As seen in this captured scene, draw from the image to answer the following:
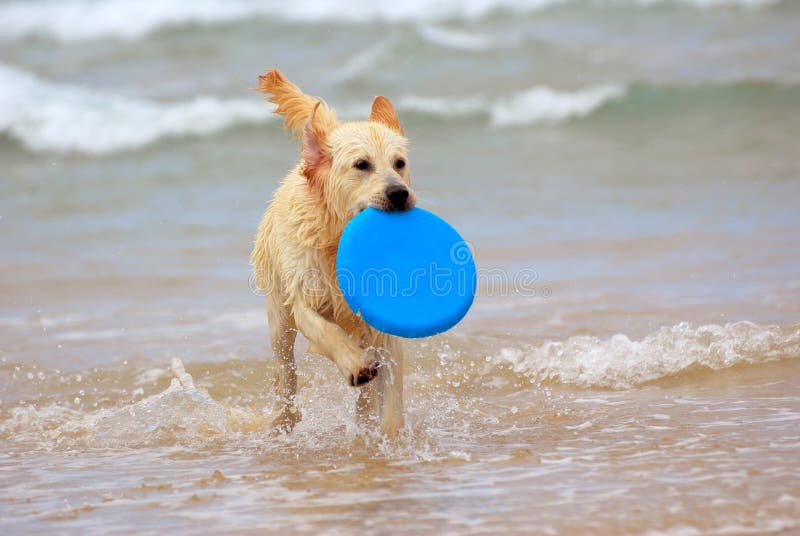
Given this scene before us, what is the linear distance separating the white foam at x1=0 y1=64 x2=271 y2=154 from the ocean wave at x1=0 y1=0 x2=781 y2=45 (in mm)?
4292

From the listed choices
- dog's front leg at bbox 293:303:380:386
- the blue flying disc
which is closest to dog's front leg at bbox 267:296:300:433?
dog's front leg at bbox 293:303:380:386

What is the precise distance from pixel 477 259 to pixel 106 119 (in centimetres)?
1064

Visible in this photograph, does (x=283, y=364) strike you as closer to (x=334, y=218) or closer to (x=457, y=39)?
(x=334, y=218)

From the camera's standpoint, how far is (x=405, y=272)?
5.53 metres

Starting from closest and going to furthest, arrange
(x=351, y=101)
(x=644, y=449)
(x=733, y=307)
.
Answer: (x=644, y=449) < (x=733, y=307) < (x=351, y=101)

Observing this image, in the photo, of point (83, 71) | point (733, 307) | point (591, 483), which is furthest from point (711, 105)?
point (591, 483)

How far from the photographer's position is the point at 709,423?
5.57m

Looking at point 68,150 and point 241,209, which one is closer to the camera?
point 241,209

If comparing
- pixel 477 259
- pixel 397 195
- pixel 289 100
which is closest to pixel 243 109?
pixel 477 259

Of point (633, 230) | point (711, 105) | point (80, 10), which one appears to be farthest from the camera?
point (80, 10)

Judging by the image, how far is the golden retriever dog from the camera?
5312 mm

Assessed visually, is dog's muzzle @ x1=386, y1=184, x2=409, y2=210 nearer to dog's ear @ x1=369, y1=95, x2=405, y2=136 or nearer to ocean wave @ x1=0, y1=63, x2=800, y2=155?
dog's ear @ x1=369, y1=95, x2=405, y2=136

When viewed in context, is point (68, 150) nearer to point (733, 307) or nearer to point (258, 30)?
point (258, 30)

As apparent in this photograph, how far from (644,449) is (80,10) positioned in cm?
2261
